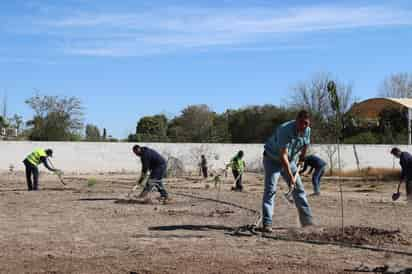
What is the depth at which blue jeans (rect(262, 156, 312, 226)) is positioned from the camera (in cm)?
1005

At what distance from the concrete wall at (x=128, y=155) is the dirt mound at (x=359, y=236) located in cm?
2688

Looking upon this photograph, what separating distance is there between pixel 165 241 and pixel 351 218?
4.91 meters

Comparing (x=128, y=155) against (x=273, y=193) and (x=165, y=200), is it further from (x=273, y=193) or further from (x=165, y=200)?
(x=273, y=193)

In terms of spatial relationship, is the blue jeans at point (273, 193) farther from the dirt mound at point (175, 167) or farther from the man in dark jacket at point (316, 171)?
the dirt mound at point (175, 167)

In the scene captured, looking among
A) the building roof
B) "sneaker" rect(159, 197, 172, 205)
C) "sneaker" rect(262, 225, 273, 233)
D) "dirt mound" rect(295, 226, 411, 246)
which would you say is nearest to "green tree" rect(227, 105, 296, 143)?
the building roof

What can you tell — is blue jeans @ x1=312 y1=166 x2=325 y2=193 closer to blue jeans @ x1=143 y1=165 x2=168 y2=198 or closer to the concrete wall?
blue jeans @ x1=143 y1=165 x2=168 y2=198

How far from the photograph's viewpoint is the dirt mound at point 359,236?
9219 mm

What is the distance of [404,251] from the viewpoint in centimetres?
852

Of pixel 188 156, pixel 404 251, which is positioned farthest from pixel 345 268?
pixel 188 156

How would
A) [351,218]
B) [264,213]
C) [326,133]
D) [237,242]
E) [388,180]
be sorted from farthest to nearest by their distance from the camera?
[326,133] < [388,180] < [351,218] < [264,213] < [237,242]

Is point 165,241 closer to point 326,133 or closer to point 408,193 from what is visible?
point 408,193

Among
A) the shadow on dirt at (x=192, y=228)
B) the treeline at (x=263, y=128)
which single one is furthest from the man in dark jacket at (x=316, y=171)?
the treeline at (x=263, y=128)

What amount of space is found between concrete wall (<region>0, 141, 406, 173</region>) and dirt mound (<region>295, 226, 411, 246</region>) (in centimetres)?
2688

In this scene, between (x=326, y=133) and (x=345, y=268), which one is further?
(x=326, y=133)
